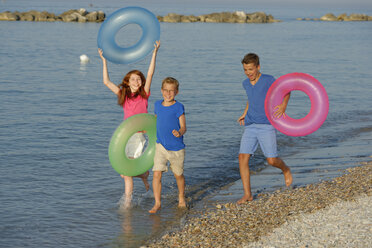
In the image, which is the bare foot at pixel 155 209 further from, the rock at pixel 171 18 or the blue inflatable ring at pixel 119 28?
the rock at pixel 171 18

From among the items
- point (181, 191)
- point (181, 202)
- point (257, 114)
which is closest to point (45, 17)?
point (181, 202)

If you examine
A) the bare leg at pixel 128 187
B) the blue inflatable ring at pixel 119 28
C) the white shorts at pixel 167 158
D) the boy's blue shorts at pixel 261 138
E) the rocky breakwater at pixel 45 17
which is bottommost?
the bare leg at pixel 128 187

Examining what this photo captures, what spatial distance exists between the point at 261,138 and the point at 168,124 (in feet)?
3.50

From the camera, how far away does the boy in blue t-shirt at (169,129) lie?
5.37 metres

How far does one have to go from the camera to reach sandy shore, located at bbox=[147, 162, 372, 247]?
170 inches

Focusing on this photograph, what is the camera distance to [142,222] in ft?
19.1

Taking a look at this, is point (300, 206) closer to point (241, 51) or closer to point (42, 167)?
point (42, 167)

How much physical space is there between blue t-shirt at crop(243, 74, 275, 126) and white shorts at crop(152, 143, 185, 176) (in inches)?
35.4

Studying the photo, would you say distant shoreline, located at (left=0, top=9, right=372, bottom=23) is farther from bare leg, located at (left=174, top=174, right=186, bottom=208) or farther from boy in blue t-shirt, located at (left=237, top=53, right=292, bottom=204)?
boy in blue t-shirt, located at (left=237, top=53, right=292, bottom=204)

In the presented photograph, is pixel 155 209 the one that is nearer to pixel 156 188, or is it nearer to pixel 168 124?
pixel 156 188

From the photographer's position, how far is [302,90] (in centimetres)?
574

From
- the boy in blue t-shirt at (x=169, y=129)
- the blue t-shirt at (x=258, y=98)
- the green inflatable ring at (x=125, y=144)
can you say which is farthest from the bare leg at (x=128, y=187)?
the blue t-shirt at (x=258, y=98)

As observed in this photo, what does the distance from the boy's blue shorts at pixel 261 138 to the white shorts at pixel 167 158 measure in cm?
74

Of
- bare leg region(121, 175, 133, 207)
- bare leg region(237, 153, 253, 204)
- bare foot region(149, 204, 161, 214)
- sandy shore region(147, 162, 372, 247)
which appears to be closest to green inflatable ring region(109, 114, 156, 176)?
bare leg region(121, 175, 133, 207)
